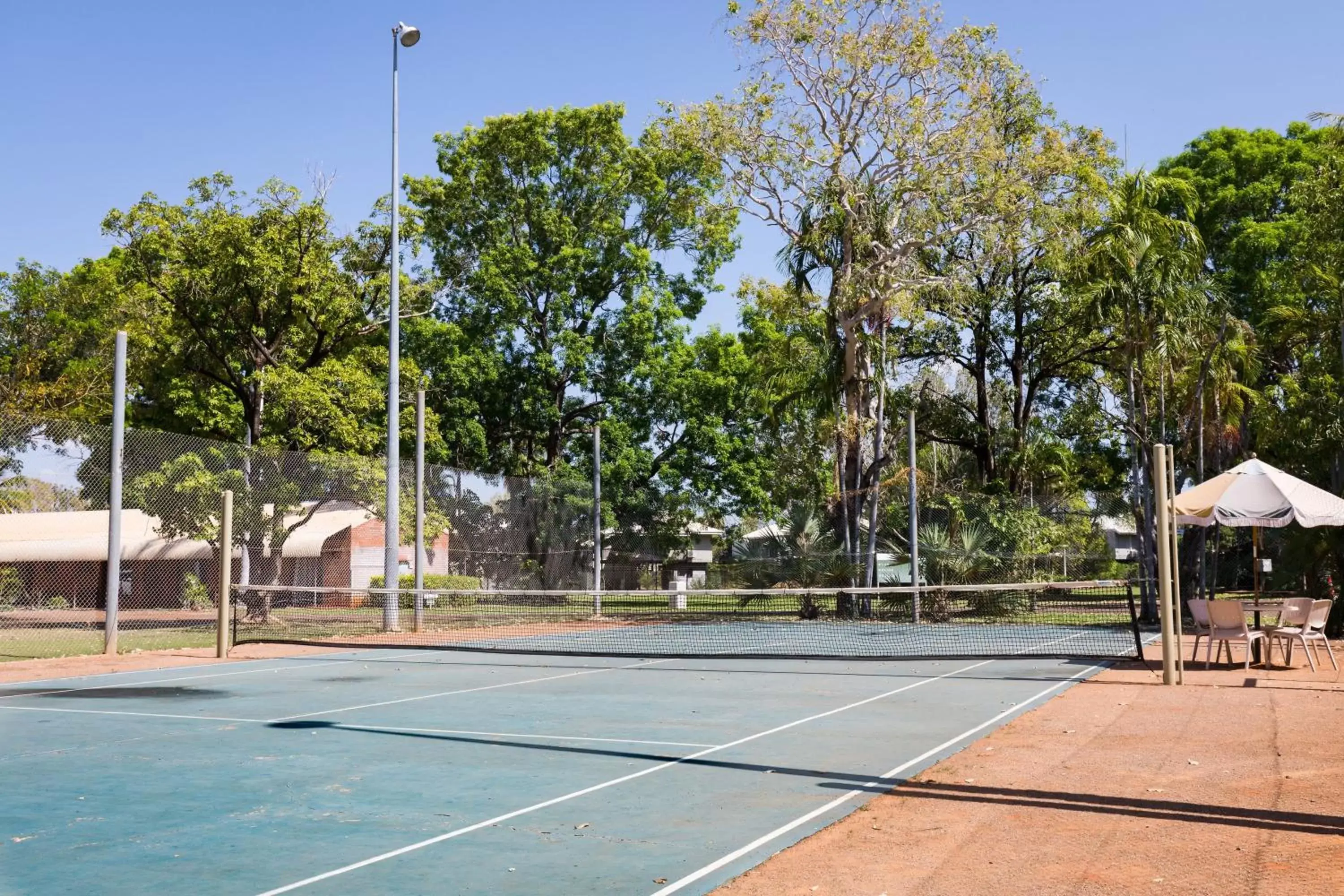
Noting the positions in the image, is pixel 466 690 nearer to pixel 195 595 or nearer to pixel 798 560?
pixel 798 560

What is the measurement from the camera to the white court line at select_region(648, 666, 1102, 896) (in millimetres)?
5770

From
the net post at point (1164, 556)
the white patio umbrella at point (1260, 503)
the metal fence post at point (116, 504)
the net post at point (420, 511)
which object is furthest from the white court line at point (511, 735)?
the net post at point (420, 511)

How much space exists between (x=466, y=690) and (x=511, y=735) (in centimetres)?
392

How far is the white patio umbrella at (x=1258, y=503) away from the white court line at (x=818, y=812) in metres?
6.33

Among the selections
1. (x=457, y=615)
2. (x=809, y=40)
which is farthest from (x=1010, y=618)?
(x=809, y=40)

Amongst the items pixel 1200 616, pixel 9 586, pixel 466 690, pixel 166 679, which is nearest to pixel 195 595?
pixel 9 586

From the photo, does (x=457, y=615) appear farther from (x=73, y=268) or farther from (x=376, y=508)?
(x=73, y=268)

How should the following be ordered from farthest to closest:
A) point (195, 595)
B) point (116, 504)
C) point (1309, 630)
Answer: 1. point (195, 595)
2. point (116, 504)
3. point (1309, 630)

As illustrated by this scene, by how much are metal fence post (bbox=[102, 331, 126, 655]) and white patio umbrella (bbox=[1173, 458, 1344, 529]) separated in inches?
614

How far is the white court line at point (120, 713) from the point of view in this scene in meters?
11.8

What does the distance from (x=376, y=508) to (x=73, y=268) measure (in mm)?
26373

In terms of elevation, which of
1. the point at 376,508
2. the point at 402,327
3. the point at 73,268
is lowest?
the point at 376,508

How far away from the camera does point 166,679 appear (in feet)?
52.1

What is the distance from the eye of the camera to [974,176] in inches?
1151
